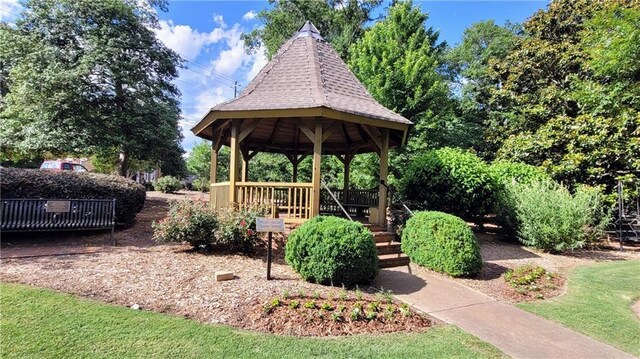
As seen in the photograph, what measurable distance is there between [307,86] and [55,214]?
21.0 feet

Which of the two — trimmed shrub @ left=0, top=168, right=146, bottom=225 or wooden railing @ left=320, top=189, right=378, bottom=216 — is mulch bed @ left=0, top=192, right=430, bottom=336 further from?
wooden railing @ left=320, top=189, right=378, bottom=216

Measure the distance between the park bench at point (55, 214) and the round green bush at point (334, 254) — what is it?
191 inches

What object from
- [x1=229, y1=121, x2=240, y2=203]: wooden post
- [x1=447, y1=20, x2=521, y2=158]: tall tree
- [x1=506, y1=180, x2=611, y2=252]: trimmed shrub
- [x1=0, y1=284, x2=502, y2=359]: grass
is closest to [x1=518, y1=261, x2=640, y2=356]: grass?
[x1=506, y1=180, x2=611, y2=252]: trimmed shrub

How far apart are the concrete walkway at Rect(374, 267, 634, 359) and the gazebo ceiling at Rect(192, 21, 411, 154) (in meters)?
3.64

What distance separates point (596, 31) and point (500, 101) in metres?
5.00

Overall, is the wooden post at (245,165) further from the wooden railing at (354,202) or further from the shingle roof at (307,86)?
the shingle roof at (307,86)

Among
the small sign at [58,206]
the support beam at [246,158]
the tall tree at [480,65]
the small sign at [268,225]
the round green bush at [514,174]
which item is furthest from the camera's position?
the tall tree at [480,65]

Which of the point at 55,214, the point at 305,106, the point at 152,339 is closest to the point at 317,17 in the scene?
the point at 305,106

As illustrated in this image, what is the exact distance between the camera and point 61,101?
41.7 feet

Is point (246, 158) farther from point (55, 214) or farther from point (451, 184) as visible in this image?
point (451, 184)

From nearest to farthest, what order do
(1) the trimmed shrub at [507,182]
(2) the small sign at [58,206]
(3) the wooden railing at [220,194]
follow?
1. (2) the small sign at [58,206]
2. (3) the wooden railing at [220,194]
3. (1) the trimmed shrub at [507,182]

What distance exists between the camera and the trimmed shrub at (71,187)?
23.9 feet

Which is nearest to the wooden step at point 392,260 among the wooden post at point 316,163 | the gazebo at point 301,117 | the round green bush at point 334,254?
the gazebo at point 301,117

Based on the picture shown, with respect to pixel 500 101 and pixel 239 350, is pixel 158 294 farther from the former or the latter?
pixel 500 101
